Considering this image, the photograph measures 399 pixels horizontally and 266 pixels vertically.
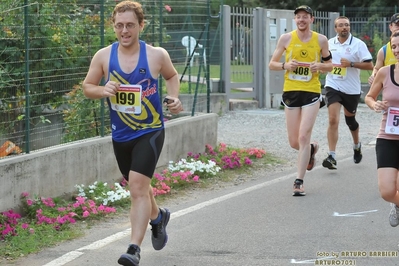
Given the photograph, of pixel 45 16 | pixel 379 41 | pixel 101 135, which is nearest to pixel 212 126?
pixel 101 135

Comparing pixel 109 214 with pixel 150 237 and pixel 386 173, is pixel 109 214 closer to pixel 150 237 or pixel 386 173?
pixel 150 237

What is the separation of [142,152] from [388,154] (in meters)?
2.01

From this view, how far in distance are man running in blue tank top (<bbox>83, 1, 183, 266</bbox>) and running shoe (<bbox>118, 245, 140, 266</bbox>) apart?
18cm

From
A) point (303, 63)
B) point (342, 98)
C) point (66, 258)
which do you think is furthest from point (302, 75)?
point (66, 258)

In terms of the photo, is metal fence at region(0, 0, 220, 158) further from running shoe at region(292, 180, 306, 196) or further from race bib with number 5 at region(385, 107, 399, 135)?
race bib with number 5 at region(385, 107, 399, 135)

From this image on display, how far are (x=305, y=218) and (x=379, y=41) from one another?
17.0 meters

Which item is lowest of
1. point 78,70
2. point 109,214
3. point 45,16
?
point 109,214

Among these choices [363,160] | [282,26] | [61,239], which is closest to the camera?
[61,239]

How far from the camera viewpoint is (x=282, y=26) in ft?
66.5

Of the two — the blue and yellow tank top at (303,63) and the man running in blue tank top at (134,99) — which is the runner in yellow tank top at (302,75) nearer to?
the blue and yellow tank top at (303,63)

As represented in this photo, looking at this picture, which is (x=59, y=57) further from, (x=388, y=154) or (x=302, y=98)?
(x=388, y=154)

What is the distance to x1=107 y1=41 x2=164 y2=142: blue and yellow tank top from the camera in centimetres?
654

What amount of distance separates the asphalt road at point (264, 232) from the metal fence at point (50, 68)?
142 cm

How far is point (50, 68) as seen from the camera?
9.38 m
